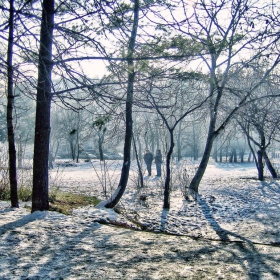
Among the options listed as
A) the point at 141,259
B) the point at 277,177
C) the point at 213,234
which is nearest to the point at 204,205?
the point at 213,234

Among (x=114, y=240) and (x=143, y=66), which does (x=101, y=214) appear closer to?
(x=114, y=240)

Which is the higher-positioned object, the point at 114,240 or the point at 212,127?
the point at 212,127

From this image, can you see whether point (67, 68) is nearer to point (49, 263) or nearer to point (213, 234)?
point (49, 263)

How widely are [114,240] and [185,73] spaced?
3.23m

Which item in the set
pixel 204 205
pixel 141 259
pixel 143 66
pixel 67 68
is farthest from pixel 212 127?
pixel 141 259

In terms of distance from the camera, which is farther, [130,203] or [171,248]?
[130,203]

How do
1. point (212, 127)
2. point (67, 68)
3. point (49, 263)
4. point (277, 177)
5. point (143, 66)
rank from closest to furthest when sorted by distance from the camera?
point (49, 263) < point (67, 68) < point (143, 66) < point (212, 127) < point (277, 177)

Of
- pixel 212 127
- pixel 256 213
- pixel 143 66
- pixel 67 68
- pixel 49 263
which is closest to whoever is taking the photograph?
pixel 49 263

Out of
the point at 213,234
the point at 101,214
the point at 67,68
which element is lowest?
the point at 213,234

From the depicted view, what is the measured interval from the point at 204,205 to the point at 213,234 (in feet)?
9.05

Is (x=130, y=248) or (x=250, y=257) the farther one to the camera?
(x=130, y=248)

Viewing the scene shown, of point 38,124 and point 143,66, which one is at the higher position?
point 143,66

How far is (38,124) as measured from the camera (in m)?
5.44

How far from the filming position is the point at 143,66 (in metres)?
5.03
